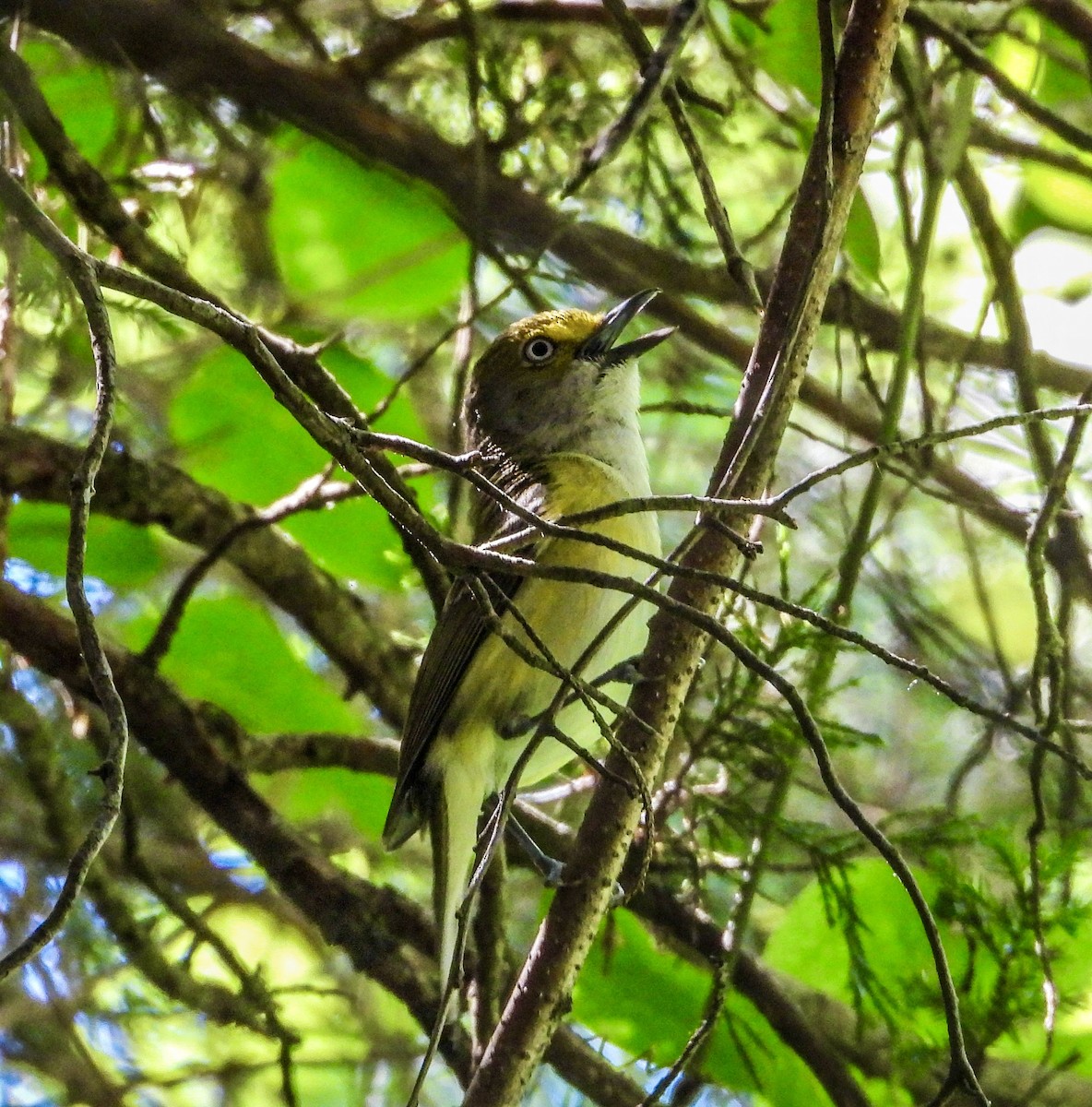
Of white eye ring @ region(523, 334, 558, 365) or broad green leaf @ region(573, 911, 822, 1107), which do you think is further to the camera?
white eye ring @ region(523, 334, 558, 365)

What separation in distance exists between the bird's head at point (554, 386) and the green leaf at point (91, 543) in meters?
1.12

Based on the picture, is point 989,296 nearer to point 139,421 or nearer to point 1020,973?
point 1020,973

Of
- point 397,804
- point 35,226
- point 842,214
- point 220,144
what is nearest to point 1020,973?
point 397,804

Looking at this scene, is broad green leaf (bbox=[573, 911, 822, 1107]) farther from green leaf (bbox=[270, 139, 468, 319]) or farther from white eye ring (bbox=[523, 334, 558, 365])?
green leaf (bbox=[270, 139, 468, 319])

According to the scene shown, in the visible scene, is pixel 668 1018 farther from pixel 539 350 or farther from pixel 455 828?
pixel 539 350

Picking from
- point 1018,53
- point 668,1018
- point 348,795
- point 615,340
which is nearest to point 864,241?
point 615,340

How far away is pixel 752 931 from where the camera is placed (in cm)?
497

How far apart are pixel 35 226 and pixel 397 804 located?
201 centimetres

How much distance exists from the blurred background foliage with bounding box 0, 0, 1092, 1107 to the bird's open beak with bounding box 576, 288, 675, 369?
0.19 m

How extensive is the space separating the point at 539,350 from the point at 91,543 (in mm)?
1462

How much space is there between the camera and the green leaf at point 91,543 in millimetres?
4012

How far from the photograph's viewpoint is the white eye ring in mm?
4379

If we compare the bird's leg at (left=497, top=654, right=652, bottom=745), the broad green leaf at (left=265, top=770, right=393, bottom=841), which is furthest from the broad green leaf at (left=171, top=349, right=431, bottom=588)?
the bird's leg at (left=497, top=654, right=652, bottom=745)

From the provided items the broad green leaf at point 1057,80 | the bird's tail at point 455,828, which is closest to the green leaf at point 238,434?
the bird's tail at point 455,828
